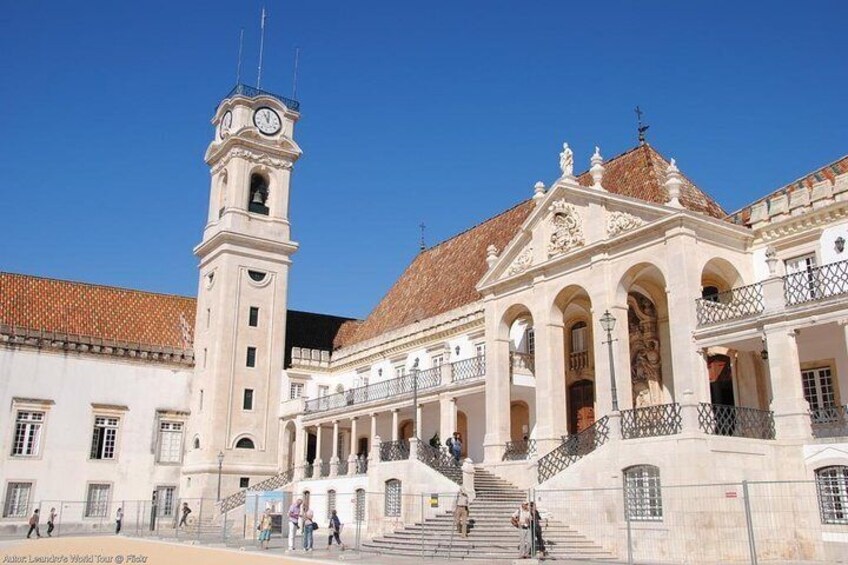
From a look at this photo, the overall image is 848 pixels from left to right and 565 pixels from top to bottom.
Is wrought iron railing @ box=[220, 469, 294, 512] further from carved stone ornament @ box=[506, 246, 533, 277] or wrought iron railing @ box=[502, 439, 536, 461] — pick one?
carved stone ornament @ box=[506, 246, 533, 277]

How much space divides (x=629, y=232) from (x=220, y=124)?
92.8ft

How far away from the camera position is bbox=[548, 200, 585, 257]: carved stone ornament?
24297mm

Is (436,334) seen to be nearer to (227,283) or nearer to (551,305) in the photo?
(551,305)

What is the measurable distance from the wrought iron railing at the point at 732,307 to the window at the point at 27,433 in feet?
96.2

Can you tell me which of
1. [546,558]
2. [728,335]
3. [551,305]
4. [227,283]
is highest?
[227,283]

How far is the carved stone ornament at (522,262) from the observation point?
85.7 feet

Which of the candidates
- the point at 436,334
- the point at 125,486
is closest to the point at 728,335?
the point at 436,334

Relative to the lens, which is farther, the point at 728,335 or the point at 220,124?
the point at 220,124

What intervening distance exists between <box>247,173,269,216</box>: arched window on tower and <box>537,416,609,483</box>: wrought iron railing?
2513 centimetres

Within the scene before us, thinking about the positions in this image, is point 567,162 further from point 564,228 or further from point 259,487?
point 259,487

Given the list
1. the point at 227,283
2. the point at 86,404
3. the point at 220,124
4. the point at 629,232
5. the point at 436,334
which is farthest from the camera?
the point at 220,124

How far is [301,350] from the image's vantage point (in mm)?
41625

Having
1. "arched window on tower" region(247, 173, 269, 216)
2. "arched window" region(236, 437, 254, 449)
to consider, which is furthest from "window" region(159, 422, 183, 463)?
"arched window on tower" region(247, 173, 269, 216)

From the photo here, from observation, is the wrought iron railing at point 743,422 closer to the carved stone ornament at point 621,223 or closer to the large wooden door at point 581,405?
the carved stone ornament at point 621,223
